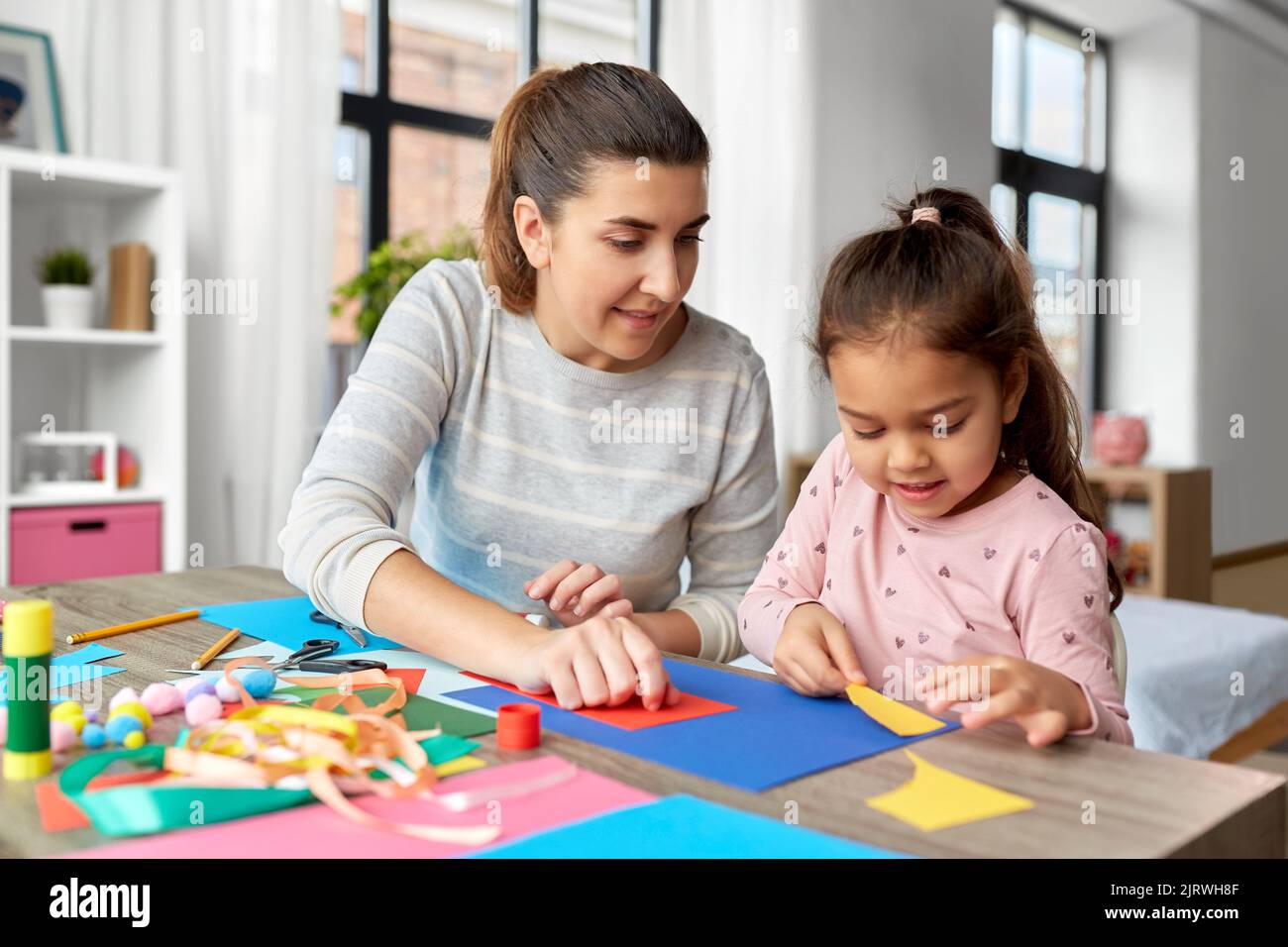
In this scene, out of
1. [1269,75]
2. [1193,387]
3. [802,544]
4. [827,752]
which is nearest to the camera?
[827,752]

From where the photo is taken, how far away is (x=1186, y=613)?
2.81m

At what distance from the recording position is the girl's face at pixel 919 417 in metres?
0.97

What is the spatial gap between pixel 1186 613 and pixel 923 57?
312 cm

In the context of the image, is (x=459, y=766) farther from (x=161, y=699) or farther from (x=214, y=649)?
(x=214, y=649)

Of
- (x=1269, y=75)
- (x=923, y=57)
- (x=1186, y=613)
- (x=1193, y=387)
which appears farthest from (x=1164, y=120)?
(x=1186, y=613)

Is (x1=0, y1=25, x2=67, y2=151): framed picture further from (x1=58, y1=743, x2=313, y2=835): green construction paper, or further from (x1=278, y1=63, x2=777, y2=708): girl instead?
(x1=58, y1=743, x2=313, y2=835): green construction paper

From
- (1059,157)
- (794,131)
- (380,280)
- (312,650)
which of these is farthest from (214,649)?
Answer: (1059,157)

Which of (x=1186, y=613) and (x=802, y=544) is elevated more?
(x=802, y=544)

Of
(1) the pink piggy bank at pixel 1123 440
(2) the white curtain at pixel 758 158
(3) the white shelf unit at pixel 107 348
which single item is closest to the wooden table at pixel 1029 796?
(3) the white shelf unit at pixel 107 348

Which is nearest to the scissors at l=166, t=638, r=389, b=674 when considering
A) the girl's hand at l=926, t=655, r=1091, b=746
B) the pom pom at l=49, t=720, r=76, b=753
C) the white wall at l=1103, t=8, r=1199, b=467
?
the pom pom at l=49, t=720, r=76, b=753

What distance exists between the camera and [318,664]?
0.97 meters

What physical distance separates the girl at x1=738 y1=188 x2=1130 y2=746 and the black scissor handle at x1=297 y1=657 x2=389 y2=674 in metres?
0.33
